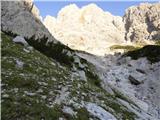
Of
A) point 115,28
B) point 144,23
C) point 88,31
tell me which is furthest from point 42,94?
point 115,28

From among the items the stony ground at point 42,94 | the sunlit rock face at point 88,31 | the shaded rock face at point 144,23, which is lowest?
the stony ground at point 42,94

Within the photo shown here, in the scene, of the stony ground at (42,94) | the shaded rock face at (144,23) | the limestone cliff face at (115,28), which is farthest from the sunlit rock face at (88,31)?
the stony ground at (42,94)

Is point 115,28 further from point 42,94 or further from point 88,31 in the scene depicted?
point 42,94

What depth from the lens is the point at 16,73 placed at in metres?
16.2

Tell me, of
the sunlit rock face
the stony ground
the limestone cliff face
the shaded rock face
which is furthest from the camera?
the shaded rock face

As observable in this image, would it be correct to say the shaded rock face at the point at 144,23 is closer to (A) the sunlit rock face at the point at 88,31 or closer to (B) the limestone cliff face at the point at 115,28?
(B) the limestone cliff face at the point at 115,28

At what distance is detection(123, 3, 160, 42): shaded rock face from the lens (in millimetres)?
173750

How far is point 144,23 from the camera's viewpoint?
603 ft

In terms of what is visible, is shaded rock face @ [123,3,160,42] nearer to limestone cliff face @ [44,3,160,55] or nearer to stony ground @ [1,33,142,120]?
limestone cliff face @ [44,3,160,55]

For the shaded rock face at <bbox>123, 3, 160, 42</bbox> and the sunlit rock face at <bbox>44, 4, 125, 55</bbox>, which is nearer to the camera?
the sunlit rock face at <bbox>44, 4, 125, 55</bbox>

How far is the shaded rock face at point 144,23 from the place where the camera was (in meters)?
174

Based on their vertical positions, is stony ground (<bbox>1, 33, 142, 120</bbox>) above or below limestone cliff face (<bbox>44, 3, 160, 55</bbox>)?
below

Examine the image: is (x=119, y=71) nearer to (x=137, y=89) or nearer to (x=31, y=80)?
(x=137, y=89)

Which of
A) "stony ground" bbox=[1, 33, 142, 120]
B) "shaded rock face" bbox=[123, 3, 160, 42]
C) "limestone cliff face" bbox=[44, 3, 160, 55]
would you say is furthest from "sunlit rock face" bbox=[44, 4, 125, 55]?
"stony ground" bbox=[1, 33, 142, 120]
